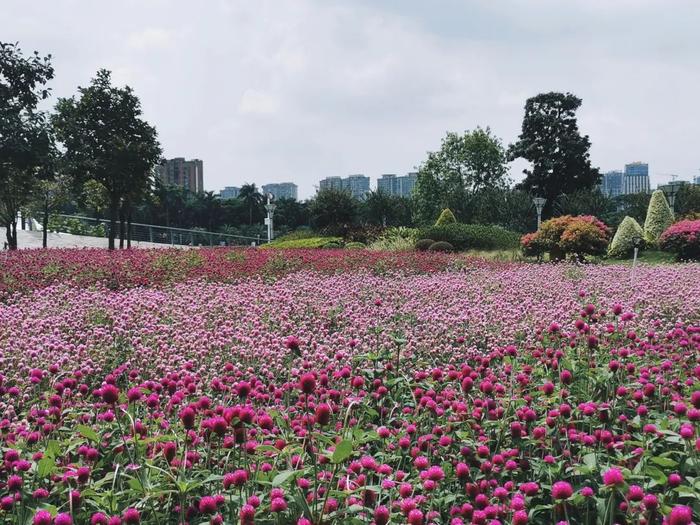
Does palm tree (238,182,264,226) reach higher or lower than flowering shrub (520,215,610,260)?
higher

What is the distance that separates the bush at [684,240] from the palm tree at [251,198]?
62.7m

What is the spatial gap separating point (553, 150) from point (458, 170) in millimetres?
8426

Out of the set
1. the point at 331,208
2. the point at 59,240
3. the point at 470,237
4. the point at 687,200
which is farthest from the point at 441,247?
the point at 59,240

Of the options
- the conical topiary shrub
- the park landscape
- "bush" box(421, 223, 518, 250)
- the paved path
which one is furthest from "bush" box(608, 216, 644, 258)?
the paved path

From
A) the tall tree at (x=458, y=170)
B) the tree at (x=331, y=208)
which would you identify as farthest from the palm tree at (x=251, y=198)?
the tree at (x=331, y=208)

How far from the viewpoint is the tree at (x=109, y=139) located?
25.8 meters

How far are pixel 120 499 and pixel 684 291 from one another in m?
8.26

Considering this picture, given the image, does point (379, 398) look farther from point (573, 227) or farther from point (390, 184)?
point (390, 184)

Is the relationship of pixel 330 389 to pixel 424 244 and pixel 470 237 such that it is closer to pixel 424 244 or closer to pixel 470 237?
pixel 424 244

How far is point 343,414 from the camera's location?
3.29 meters

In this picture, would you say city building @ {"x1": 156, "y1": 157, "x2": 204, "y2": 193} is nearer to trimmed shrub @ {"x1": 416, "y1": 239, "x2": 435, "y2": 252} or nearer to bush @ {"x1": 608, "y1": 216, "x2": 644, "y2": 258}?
trimmed shrub @ {"x1": 416, "y1": 239, "x2": 435, "y2": 252}

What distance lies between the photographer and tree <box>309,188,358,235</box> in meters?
36.2

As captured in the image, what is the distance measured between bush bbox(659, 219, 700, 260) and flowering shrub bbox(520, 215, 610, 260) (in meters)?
2.04

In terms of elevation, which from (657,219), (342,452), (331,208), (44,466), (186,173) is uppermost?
(186,173)
